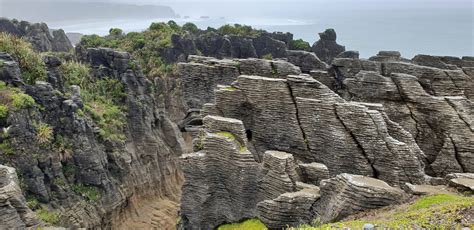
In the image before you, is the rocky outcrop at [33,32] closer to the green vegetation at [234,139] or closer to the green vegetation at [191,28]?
the green vegetation at [191,28]

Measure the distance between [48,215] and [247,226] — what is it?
15856 mm

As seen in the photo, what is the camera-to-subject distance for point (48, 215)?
29891mm

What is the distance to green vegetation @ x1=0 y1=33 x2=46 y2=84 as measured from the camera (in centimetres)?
3625

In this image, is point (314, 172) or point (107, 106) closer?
point (314, 172)

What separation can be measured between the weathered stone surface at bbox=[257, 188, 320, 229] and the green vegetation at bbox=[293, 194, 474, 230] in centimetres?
365

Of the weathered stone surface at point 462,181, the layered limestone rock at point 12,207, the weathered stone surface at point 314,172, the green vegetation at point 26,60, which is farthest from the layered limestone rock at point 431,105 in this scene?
the green vegetation at point 26,60

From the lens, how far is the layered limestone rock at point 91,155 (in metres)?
30.7

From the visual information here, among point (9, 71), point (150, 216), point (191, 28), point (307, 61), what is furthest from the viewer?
point (191, 28)

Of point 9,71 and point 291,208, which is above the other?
point 9,71

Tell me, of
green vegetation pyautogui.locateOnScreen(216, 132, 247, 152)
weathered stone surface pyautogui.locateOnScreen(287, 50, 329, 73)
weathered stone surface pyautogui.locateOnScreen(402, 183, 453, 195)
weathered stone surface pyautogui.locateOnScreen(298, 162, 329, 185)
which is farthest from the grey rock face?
weathered stone surface pyautogui.locateOnScreen(402, 183, 453, 195)

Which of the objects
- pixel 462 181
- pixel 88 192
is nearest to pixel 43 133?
pixel 88 192

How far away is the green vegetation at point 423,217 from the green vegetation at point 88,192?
2478 cm

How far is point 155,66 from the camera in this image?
68.4 meters

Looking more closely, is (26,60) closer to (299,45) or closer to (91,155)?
(91,155)
